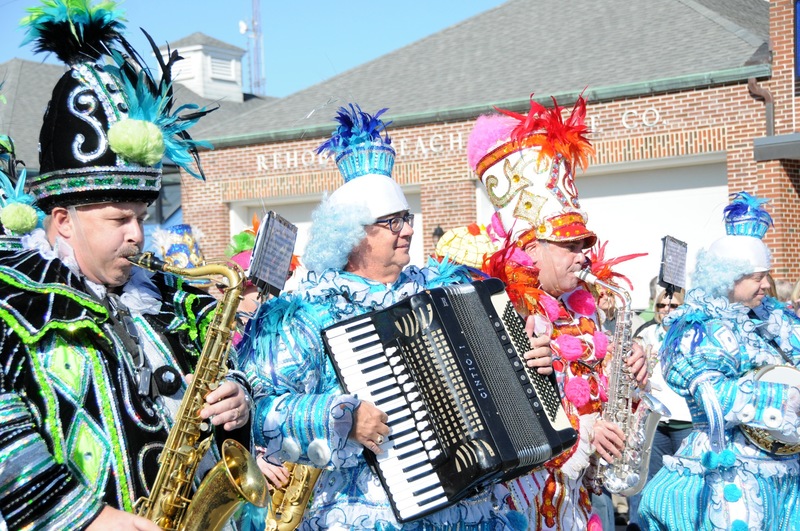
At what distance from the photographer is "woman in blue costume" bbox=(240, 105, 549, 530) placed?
353cm

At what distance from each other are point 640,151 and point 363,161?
10.9 metres

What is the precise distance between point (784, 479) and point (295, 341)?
10.7ft

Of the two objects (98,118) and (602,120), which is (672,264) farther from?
(602,120)

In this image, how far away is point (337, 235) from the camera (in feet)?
12.9

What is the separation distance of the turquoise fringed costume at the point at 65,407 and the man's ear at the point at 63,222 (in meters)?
0.09

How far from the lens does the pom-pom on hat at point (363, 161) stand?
4.00 metres

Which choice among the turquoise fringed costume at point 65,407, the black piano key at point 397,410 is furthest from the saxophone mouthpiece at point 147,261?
the black piano key at point 397,410

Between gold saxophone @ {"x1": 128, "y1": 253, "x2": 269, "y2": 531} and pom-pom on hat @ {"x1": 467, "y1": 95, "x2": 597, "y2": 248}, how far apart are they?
2.49 metres

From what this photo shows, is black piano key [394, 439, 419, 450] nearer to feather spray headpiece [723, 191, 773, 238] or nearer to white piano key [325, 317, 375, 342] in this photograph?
white piano key [325, 317, 375, 342]

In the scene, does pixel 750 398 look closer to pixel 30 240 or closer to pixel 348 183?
pixel 348 183

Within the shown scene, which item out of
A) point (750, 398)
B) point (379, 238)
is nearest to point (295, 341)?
point (379, 238)

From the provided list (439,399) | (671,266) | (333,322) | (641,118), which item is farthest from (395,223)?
(641,118)

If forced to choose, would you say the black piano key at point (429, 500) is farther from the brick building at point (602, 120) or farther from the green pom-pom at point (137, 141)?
the brick building at point (602, 120)

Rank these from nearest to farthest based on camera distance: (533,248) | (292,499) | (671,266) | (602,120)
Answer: (292,499) → (533,248) → (671,266) → (602,120)
